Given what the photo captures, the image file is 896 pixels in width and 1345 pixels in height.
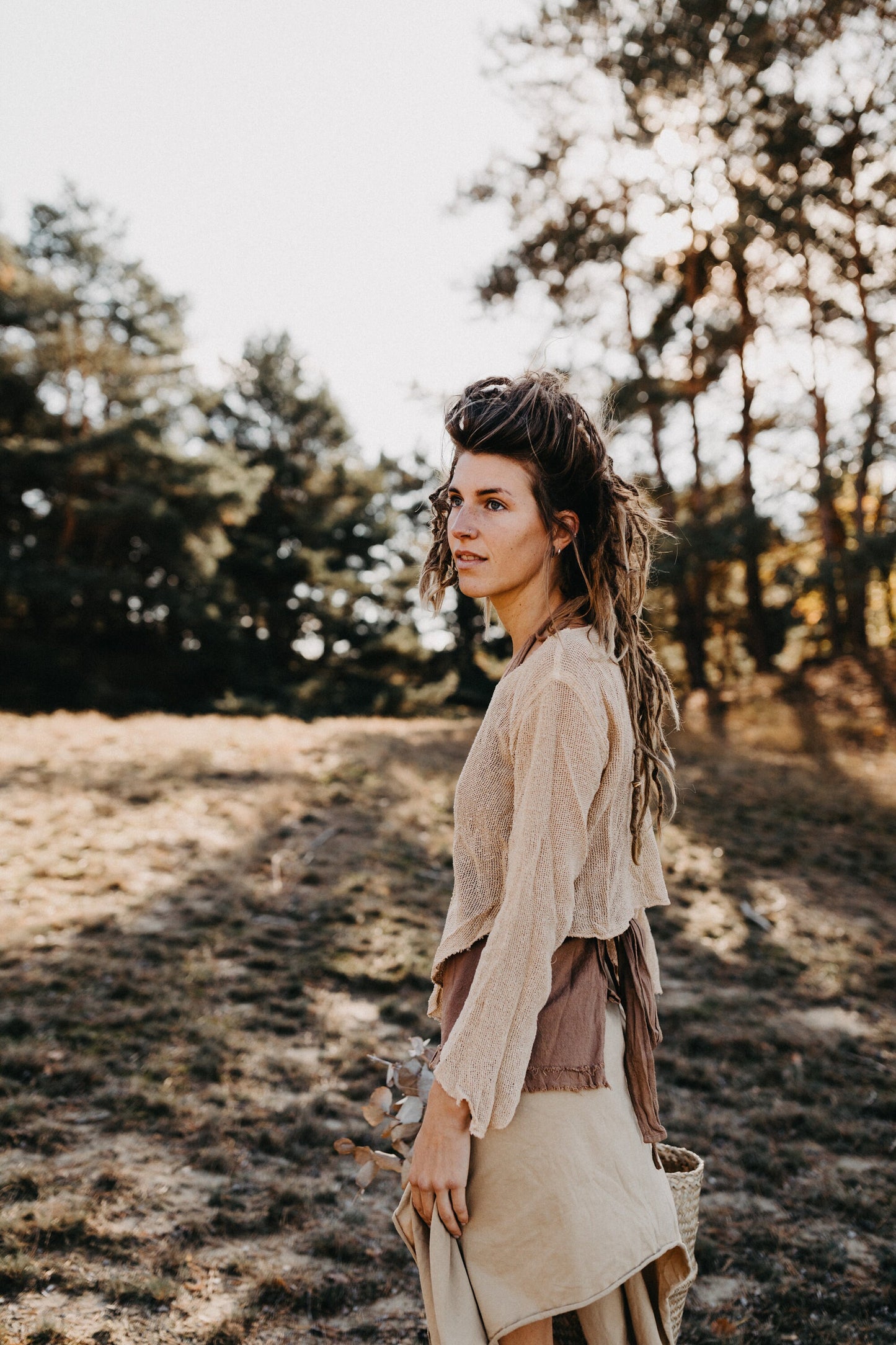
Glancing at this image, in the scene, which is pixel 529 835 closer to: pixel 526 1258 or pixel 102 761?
pixel 526 1258

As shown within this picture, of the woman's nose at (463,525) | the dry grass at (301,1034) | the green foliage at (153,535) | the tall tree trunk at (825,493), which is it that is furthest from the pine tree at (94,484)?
the woman's nose at (463,525)

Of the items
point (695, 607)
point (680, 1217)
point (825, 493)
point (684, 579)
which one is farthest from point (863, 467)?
point (680, 1217)

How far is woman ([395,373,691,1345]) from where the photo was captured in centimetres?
116

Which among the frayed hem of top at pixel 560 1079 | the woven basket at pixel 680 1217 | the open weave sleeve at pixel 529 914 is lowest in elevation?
the woven basket at pixel 680 1217

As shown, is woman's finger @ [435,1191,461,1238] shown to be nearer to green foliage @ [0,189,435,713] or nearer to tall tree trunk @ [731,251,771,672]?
tall tree trunk @ [731,251,771,672]

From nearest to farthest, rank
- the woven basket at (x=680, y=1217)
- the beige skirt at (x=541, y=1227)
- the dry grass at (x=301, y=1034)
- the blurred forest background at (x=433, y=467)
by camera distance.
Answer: the beige skirt at (x=541, y=1227) → the woven basket at (x=680, y=1217) → the dry grass at (x=301, y=1034) → the blurred forest background at (x=433, y=467)

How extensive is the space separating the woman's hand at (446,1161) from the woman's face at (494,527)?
77 cm

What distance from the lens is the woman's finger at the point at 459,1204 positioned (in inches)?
46.3

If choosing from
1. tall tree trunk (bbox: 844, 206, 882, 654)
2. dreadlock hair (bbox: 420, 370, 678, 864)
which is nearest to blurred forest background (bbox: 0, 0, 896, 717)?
tall tree trunk (bbox: 844, 206, 882, 654)

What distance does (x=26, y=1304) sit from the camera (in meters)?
2.37

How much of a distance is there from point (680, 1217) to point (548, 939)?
649mm

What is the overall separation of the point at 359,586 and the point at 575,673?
21.5 metres

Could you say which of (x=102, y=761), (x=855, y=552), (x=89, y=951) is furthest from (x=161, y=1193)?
(x=855, y=552)

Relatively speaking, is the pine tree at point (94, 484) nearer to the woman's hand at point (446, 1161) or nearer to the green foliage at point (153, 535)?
the green foliage at point (153, 535)
